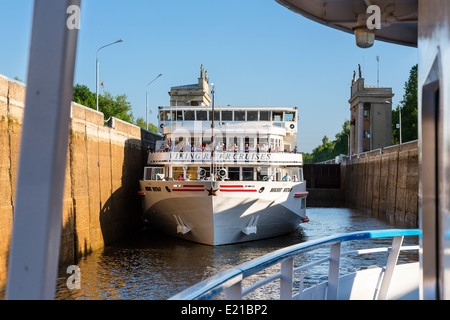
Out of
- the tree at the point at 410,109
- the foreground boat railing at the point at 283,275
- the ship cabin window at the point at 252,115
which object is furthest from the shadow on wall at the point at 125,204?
the tree at the point at 410,109

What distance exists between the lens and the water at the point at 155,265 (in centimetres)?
1405

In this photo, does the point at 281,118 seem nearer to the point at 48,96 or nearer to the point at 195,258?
the point at 195,258

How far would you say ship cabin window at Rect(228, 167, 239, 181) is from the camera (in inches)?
941

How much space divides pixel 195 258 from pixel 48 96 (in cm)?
1741

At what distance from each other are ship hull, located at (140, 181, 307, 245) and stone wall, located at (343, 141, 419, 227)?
30.9 feet

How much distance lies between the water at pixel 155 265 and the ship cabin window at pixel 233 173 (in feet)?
11.0

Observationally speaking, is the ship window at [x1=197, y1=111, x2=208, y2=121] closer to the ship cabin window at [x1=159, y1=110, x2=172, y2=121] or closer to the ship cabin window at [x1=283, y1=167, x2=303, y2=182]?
the ship cabin window at [x1=159, y1=110, x2=172, y2=121]

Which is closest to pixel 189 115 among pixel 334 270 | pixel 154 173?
pixel 154 173

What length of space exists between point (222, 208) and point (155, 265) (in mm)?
4214

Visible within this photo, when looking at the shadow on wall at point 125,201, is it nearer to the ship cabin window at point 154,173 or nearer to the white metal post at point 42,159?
the ship cabin window at point 154,173

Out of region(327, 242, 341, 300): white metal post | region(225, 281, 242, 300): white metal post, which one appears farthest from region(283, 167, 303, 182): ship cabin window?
region(225, 281, 242, 300): white metal post

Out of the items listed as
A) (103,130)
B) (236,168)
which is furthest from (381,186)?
(103,130)

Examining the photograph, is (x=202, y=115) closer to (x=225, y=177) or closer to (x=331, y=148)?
(x=225, y=177)

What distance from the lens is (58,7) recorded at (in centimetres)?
186
